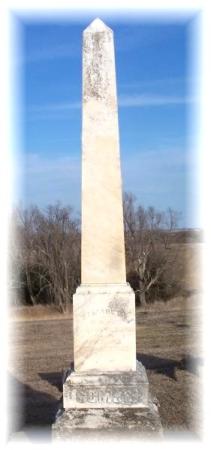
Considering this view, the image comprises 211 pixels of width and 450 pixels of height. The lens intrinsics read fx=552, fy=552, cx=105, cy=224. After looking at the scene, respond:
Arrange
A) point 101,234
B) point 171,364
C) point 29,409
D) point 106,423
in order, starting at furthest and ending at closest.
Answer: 1. point 171,364
2. point 29,409
3. point 101,234
4. point 106,423

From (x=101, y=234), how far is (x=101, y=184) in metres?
0.47

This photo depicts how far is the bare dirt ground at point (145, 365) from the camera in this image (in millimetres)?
7887

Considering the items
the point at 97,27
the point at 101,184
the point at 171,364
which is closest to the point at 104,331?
the point at 101,184

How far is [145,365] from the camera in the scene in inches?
452

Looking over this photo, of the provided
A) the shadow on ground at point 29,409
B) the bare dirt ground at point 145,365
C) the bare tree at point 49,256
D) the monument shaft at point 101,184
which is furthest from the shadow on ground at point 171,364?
the bare tree at point 49,256

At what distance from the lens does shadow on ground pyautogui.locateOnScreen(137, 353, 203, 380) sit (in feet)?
34.3

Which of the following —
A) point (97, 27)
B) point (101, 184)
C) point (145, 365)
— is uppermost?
point (97, 27)

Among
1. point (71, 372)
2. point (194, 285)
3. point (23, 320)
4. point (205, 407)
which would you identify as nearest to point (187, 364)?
point (205, 407)

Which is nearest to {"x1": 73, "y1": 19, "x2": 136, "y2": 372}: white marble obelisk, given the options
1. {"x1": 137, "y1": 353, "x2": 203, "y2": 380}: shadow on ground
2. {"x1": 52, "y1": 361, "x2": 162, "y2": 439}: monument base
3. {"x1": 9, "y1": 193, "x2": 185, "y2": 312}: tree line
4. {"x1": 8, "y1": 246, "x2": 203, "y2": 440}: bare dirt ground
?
{"x1": 52, "y1": 361, "x2": 162, "y2": 439}: monument base

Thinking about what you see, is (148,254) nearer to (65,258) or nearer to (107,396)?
(65,258)

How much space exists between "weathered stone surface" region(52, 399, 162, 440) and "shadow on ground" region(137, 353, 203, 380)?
5315 millimetres

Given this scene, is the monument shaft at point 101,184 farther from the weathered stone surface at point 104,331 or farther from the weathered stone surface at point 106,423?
the weathered stone surface at point 106,423

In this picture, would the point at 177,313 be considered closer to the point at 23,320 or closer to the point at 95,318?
the point at 23,320

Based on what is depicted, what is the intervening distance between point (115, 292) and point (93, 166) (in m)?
1.21
